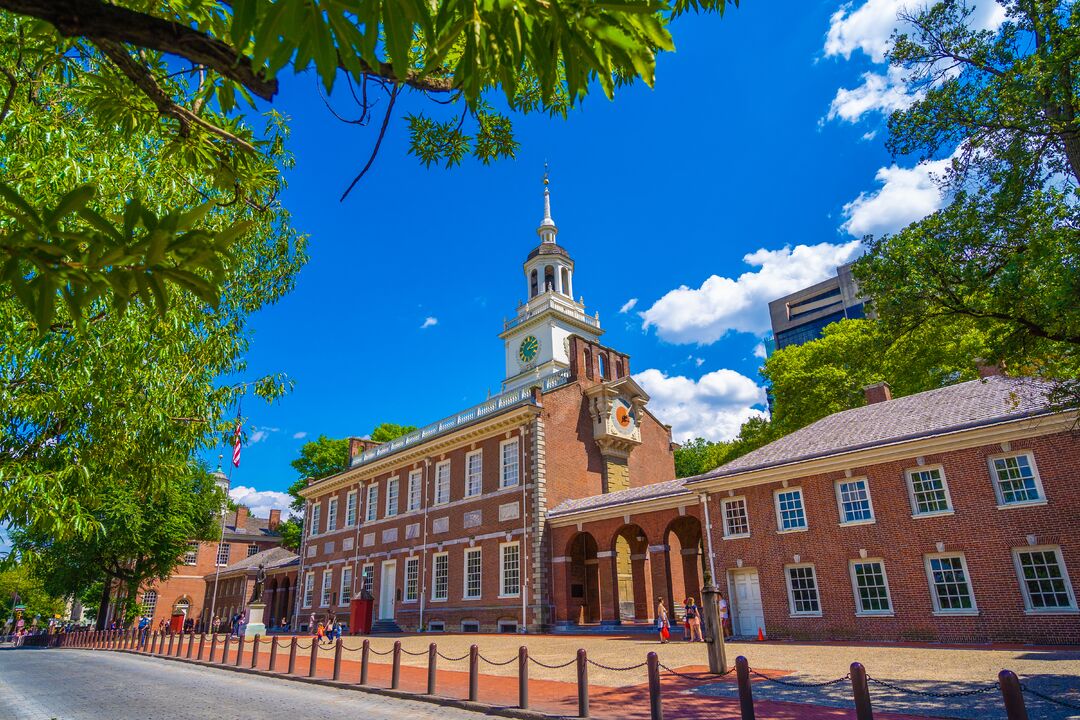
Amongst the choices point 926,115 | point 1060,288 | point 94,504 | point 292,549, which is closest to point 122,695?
point 94,504

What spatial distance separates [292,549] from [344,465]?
12440 mm

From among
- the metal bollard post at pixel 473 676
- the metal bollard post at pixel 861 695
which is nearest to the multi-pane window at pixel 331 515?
the metal bollard post at pixel 473 676

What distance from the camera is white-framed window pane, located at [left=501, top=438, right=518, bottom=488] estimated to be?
30434mm

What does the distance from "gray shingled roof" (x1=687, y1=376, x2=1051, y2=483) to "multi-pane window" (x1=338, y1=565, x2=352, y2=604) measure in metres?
24.7

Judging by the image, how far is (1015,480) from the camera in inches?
654

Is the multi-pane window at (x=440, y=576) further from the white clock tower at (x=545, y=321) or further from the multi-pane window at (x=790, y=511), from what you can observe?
the multi-pane window at (x=790, y=511)

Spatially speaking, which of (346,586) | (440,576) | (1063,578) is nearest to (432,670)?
(1063,578)

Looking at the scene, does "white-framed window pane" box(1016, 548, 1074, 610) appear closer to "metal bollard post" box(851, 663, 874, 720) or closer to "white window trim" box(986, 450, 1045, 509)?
"white window trim" box(986, 450, 1045, 509)

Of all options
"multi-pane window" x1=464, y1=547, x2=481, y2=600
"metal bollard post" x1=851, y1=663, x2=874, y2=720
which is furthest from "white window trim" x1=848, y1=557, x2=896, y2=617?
"multi-pane window" x1=464, y1=547, x2=481, y2=600

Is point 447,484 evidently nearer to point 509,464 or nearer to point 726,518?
point 509,464

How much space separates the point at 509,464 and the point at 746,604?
13.2 m

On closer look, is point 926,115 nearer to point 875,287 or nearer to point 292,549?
point 875,287

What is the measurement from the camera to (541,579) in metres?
27.3

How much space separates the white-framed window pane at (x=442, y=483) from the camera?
34.1m
